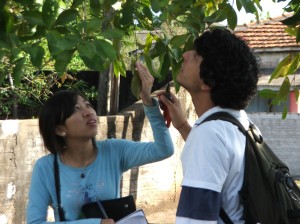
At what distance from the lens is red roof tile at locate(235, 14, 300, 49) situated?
1930 centimetres

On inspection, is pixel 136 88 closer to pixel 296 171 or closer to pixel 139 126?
pixel 139 126

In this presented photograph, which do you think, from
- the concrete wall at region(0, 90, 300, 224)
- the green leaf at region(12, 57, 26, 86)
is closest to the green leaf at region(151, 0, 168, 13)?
the green leaf at region(12, 57, 26, 86)

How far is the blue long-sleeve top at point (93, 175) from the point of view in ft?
11.0

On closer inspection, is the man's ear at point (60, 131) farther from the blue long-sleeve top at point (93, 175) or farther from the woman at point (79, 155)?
the blue long-sleeve top at point (93, 175)

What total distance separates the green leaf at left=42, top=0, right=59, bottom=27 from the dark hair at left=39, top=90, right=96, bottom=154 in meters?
0.54

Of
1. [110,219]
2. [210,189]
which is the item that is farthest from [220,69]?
[110,219]

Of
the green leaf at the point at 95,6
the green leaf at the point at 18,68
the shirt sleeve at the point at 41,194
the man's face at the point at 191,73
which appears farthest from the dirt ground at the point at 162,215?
Result: the man's face at the point at 191,73

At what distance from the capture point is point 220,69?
2.62 metres

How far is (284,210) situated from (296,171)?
48.1 feet

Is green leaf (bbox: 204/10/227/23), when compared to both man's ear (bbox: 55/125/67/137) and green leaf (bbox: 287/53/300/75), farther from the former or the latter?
man's ear (bbox: 55/125/67/137)

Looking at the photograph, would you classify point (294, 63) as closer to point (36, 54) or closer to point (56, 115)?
point (56, 115)

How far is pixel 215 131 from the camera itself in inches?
97.9

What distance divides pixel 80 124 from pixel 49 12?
653 millimetres

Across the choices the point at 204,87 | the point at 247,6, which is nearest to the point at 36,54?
the point at 204,87
